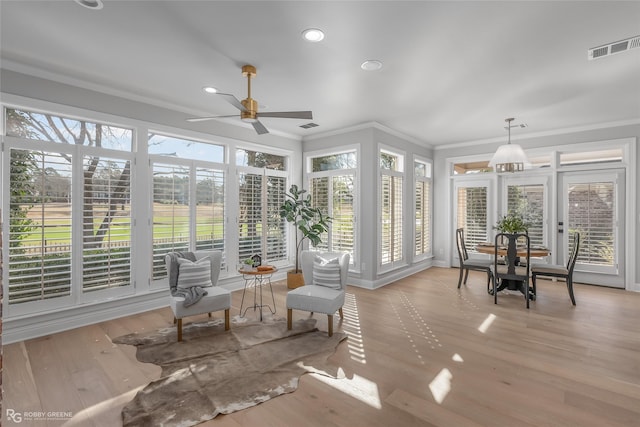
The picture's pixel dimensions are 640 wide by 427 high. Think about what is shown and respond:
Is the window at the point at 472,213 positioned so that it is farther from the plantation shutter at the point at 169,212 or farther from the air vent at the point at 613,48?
the plantation shutter at the point at 169,212

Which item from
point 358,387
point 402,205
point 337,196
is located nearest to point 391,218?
point 402,205

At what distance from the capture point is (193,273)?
3.67 m

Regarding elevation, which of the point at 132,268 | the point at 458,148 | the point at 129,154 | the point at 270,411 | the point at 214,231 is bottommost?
the point at 270,411

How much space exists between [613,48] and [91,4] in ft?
14.6

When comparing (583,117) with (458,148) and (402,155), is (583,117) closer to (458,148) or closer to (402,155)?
(458,148)

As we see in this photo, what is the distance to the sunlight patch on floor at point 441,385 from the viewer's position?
2457 millimetres

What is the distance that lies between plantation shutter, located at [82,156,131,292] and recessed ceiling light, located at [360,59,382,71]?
10.4 feet

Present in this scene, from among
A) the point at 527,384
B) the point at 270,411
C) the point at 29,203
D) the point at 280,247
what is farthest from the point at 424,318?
the point at 29,203

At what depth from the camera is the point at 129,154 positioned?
4.15 metres

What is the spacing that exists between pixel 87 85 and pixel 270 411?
13.3ft

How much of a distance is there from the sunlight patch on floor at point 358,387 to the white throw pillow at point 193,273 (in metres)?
1.75

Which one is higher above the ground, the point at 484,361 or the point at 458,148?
the point at 458,148

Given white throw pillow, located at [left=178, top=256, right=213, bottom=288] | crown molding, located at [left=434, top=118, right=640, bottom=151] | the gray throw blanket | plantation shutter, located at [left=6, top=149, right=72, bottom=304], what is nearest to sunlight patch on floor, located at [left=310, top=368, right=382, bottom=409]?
the gray throw blanket

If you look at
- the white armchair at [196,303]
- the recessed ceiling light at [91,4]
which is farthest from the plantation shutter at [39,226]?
the recessed ceiling light at [91,4]
